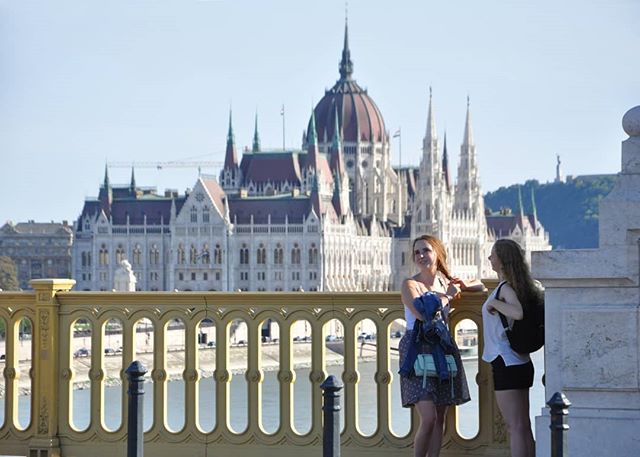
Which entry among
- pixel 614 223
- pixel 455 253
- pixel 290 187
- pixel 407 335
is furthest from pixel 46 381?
pixel 455 253

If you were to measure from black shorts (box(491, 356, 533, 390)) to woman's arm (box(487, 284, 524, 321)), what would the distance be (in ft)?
0.66

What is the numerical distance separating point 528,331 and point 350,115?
417 feet

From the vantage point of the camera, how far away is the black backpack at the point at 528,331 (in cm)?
694

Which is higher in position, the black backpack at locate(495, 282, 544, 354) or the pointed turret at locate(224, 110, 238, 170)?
the pointed turret at locate(224, 110, 238, 170)

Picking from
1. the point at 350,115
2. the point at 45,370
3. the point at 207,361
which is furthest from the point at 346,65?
the point at 45,370

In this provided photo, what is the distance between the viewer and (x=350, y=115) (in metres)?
134

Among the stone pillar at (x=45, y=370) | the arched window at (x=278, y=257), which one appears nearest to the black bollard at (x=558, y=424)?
the stone pillar at (x=45, y=370)

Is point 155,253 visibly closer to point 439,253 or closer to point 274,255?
point 274,255

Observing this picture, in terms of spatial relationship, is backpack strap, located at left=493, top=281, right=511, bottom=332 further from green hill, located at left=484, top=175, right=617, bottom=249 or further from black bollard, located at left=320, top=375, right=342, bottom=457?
green hill, located at left=484, top=175, right=617, bottom=249

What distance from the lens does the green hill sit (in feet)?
521

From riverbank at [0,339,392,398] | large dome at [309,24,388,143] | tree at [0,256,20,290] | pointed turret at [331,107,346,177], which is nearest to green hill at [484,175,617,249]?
large dome at [309,24,388,143]

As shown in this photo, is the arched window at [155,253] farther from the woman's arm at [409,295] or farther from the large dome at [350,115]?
the woman's arm at [409,295]

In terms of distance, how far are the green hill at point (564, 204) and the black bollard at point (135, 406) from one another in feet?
493

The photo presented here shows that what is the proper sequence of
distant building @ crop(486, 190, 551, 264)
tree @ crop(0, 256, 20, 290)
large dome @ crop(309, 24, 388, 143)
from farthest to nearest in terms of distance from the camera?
distant building @ crop(486, 190, 551, 264)
large dome @ crop(309, 24, 388, 143)
tree @ crop(0, 256, 20, 290)
